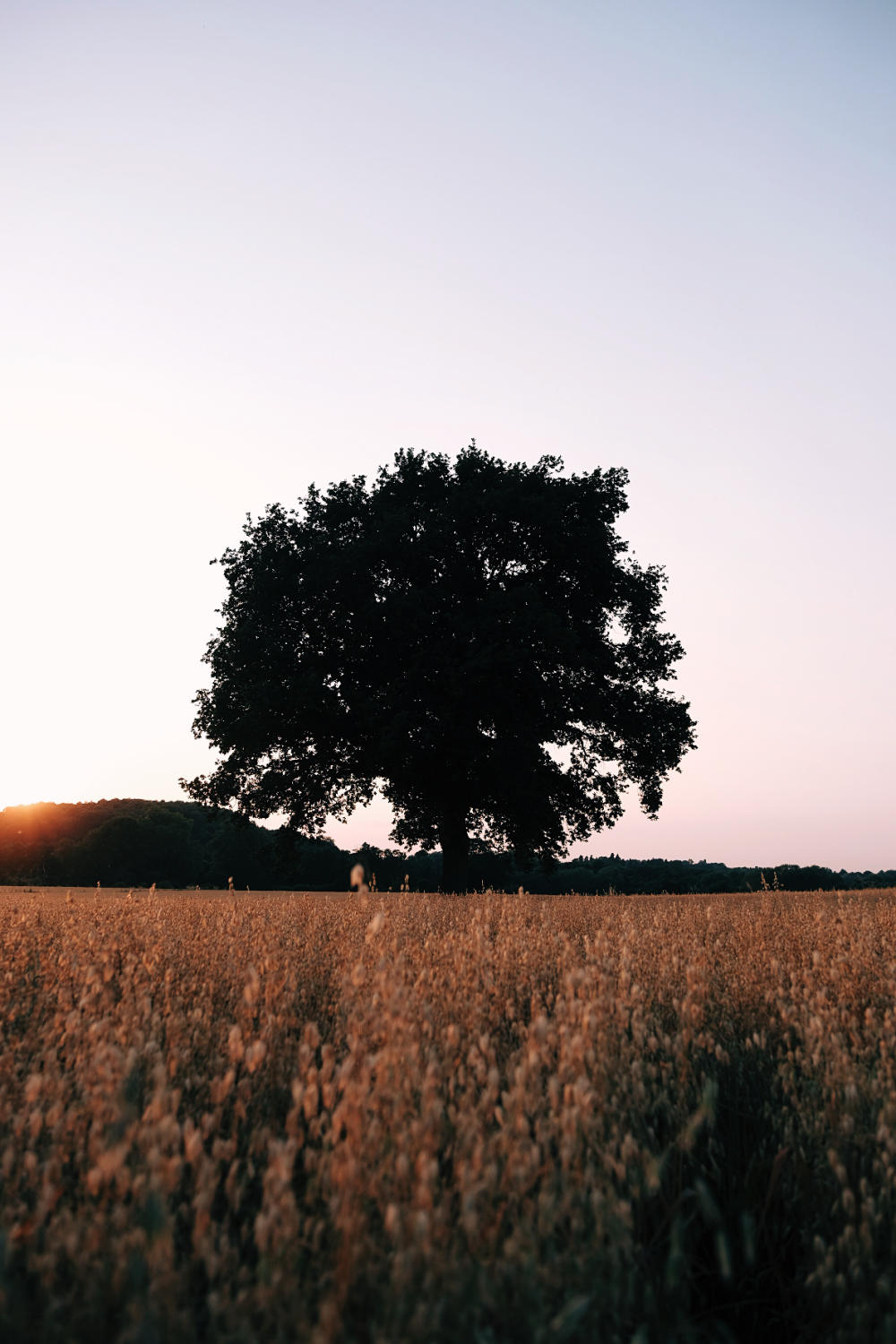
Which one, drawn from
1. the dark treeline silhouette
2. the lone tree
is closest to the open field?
the lone tree

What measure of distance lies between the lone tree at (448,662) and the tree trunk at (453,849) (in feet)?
0.23

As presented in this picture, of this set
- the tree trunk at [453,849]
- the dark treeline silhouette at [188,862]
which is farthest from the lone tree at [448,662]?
the dark treeline silhouette at [188,862]

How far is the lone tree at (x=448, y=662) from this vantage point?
70.5 ft

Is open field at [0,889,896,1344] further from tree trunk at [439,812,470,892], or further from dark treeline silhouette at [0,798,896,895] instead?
dark treeline silhouette at [0,798,896,895]

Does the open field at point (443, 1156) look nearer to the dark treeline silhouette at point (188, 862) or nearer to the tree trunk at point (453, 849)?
the tree trunk at point (453, 849)

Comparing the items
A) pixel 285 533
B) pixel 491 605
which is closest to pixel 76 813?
pixel 285 533

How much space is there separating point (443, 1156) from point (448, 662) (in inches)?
733

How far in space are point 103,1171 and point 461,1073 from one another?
45.5 inches

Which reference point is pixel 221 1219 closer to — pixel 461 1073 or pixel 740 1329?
pixel 461 1073

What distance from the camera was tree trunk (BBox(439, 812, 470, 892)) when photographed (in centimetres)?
2416

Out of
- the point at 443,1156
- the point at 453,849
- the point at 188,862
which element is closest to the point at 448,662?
the point at 453,849

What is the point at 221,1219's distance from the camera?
2.51 metres

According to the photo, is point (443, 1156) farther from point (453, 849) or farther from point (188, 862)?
point (188, 862)

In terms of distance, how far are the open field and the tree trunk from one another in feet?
Answer: 62.8
